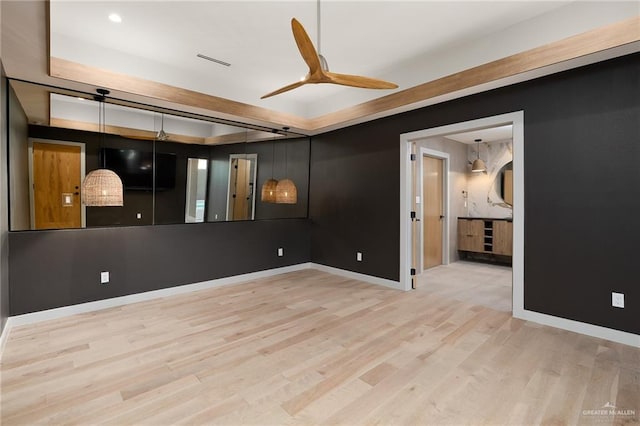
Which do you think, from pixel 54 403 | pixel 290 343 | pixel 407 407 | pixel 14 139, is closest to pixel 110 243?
pixel 14 139

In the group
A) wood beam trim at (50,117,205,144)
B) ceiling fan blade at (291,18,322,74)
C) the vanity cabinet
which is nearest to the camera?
ceiling fan blade at (291,18,322,74)

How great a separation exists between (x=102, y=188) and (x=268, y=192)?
239 centimetres

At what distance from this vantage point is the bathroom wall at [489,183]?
684 centimetres

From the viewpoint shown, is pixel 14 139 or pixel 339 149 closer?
→ pixel 14 139

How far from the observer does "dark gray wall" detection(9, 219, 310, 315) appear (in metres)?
3.31

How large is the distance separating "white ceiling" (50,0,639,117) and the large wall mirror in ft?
1.92

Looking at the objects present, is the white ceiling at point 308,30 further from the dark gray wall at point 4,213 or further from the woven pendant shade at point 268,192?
the woven pendant shade at point 268,192

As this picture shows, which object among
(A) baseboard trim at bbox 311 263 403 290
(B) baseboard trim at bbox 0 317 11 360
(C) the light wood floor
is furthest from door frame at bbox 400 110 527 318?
(B) baseboard trim at bbox 0 317 11 360

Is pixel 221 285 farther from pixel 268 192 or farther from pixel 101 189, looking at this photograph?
pixel 101 189

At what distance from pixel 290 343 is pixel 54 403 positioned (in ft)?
5.49

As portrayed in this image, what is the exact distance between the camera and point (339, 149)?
5.51m

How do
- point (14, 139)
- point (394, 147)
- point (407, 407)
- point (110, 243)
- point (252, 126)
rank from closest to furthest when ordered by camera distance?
point (407, 407)
point (14, 139)
point (110, 243)
point (394, 147)
point (252, 126)

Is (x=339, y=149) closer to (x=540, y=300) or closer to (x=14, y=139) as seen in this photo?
(x=540, y=300)

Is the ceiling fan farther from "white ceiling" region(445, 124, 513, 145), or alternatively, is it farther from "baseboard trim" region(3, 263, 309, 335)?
"white ceiling" region(445, 124, 513, 145)
